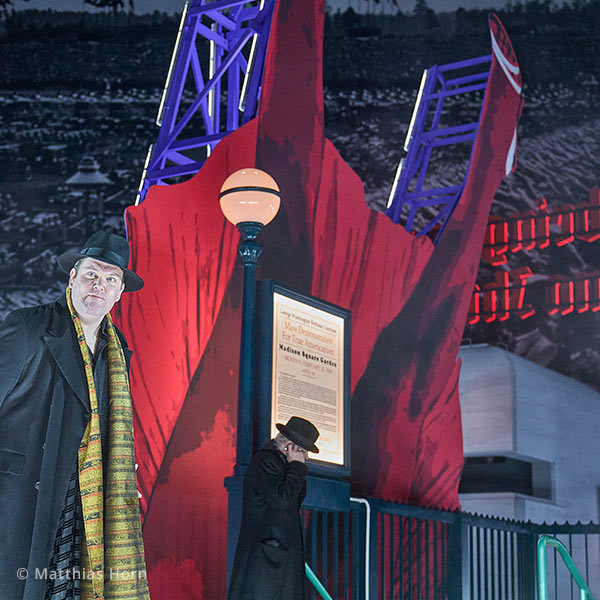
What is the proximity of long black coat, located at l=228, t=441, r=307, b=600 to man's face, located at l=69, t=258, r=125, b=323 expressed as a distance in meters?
2.16

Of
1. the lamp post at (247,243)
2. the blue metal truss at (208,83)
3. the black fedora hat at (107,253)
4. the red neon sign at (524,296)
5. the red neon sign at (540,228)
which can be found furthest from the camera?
the red neon sign at (540,228)

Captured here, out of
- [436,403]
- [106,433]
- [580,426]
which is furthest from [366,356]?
[580,426]

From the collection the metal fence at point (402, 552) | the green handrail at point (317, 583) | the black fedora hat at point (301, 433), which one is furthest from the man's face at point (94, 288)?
the metal fence at point (402, 552)

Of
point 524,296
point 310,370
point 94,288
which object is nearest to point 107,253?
point 94,288

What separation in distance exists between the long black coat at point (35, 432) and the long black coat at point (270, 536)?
2.32 metres

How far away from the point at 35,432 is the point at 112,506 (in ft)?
1.22

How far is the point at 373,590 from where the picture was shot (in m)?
6.73

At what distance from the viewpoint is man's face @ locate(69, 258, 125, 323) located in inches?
137

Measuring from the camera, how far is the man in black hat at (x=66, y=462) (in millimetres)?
3080

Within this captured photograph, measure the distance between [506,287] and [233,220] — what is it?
51.5ft

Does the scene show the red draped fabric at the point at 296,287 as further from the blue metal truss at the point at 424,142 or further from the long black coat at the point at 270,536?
the blue metal truss at the point at 424,142

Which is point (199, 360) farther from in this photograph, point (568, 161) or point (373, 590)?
point (568, 161)

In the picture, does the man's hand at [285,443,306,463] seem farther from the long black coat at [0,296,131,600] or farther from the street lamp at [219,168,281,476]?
the long black coat at [0,296,131,600]

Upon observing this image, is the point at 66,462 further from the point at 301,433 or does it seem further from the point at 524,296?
the point at 524,296
